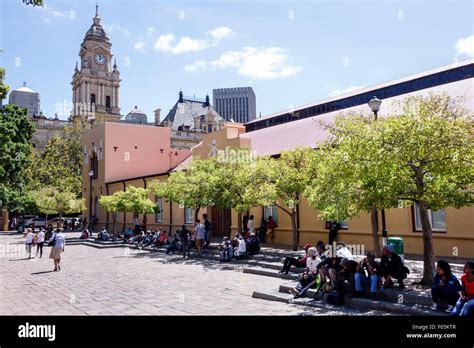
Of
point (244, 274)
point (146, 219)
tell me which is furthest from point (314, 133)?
point (146, 219)

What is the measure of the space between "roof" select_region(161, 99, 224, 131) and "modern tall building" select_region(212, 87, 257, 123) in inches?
A: 1697

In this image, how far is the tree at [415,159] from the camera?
838 centimetres

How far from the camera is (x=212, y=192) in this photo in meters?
18.7

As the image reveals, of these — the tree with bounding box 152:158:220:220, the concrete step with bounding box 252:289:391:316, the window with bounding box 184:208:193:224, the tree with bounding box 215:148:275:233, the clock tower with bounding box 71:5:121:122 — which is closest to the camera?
the concrete step with bounding box 252:289:391:316

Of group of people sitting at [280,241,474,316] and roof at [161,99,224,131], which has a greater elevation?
roof at [161,99,224,131]

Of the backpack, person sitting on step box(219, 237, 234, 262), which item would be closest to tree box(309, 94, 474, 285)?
the backpack

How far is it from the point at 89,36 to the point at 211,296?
88631mm

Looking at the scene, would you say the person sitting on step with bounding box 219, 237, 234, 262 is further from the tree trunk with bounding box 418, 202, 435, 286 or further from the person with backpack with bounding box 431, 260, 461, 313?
the person with backpack with bounding box 431, 260, 461, 313

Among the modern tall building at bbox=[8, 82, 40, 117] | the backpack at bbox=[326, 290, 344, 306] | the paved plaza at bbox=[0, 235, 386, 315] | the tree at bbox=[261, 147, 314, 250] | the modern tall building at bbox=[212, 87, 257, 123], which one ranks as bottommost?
the paved plaza at bbox=[0, 235, 386, 315]

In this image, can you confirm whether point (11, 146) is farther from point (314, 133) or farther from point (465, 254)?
point (465, 254)

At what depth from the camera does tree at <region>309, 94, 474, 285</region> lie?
27.5 ft

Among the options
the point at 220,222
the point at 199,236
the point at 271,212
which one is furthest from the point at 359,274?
the point at 220,222

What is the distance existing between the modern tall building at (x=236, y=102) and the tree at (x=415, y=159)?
118 metres

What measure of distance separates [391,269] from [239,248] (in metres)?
8.05
